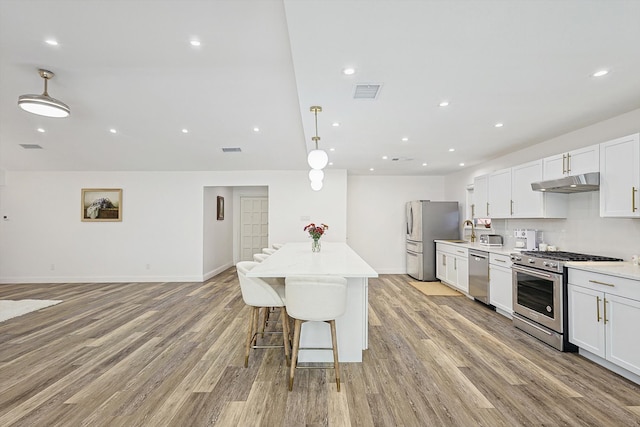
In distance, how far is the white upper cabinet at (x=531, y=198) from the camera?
4.04 m

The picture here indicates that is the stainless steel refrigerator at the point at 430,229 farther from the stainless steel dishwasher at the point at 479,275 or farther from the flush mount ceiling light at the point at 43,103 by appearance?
the flush mount ceiling light at the point at 43,103

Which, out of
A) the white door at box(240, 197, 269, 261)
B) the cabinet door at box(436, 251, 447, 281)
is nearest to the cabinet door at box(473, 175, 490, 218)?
the cabinet door at box(436, 251, 447, 281)

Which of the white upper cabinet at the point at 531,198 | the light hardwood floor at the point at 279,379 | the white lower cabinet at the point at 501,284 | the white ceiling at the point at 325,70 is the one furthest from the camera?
the white lower cabinet at the point at 501,284

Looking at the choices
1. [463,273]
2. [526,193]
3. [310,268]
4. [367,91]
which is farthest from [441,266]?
[367,91]

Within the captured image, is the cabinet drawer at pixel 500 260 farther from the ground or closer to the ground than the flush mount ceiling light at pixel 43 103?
closer to the ground

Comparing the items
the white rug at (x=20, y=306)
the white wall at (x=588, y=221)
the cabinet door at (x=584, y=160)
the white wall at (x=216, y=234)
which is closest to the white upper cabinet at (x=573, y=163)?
the cabinet door at (x=584, y=160)

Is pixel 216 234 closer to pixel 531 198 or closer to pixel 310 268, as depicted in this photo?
pixel 310 268

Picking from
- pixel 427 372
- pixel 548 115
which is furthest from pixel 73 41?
pixel 548 115

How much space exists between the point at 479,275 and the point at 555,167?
6.43 feet

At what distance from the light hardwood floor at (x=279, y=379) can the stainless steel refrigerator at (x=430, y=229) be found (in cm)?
246

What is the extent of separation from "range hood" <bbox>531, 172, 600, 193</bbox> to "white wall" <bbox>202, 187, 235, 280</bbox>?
619cm

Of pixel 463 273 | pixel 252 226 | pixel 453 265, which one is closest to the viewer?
pixel 463 273

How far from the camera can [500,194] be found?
4.93 meters

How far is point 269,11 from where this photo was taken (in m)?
2.44
